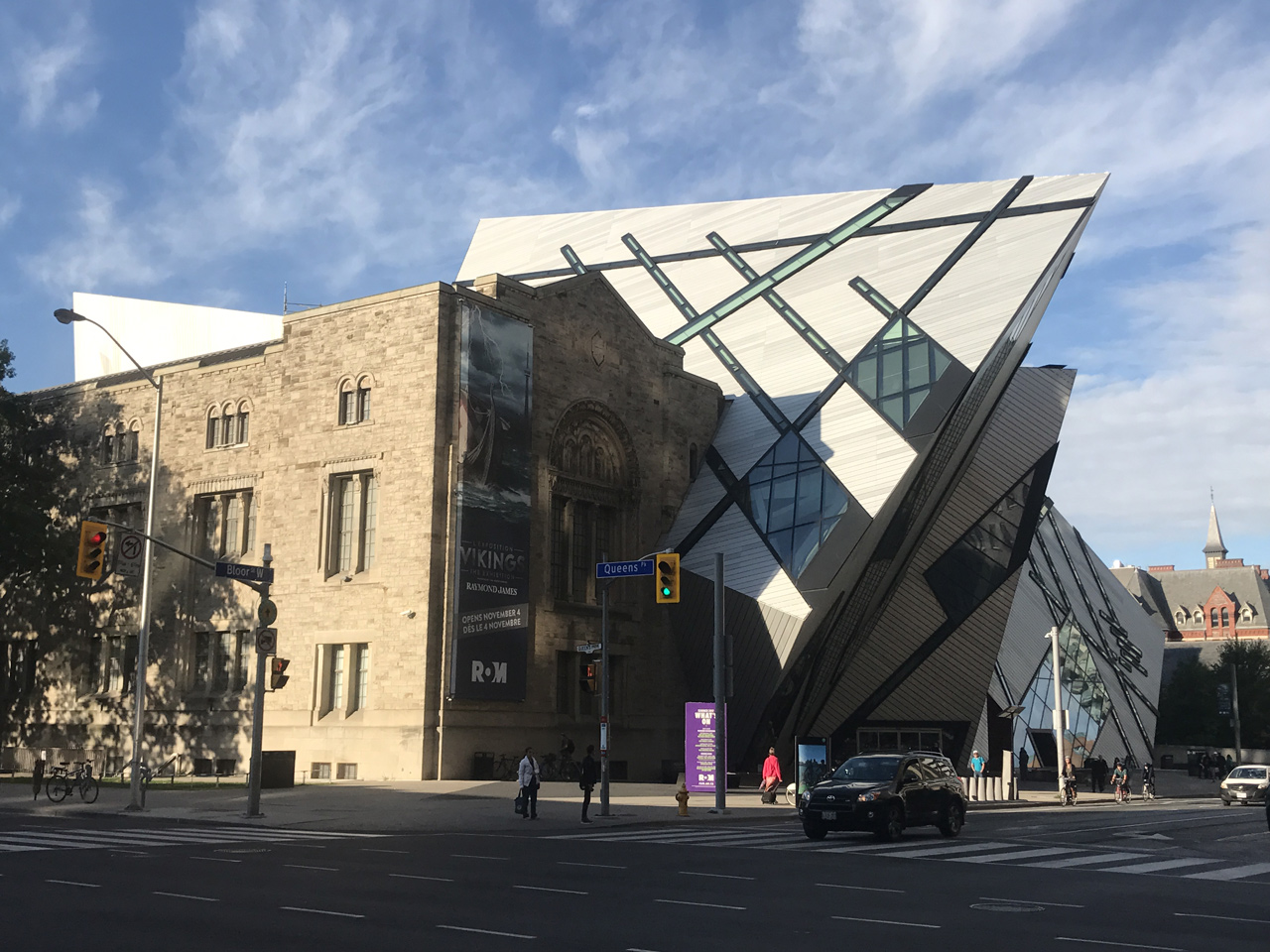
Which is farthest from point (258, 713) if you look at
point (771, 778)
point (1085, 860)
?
point (1085, 860)

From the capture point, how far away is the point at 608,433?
48.9 meters

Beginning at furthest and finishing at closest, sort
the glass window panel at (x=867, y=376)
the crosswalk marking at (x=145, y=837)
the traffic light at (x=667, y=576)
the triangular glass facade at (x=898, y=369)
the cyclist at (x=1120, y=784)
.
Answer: the cyclist at (x=1120, y=784) < the glass window panel at (x=867, y=376) < the triangular glass facade at (x=898, y=369) < the traffic light at (x=667, y=576) < the crosswalk marking at (x=145, y=837)

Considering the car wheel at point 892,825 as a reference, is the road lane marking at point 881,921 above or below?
above

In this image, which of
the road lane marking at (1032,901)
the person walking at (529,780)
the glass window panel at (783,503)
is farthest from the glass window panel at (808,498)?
the road lane marking at (1032,901)

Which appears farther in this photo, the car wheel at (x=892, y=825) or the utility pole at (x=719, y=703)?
the utility pole at (x=719, y=703)

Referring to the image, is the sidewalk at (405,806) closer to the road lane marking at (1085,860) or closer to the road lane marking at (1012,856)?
the road lane marking at (1012,856)

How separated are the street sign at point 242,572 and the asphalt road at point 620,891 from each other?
236 inches

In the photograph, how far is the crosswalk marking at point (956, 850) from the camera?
1932 centimetres

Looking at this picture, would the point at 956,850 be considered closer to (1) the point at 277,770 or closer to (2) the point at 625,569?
(2) the point at 625,569

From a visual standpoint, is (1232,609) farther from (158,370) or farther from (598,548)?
(158,370)

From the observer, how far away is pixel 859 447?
151 feet

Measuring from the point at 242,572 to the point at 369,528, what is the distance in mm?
13384

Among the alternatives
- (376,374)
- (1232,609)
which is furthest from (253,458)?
(1232,609)

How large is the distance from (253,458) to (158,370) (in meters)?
8.73
